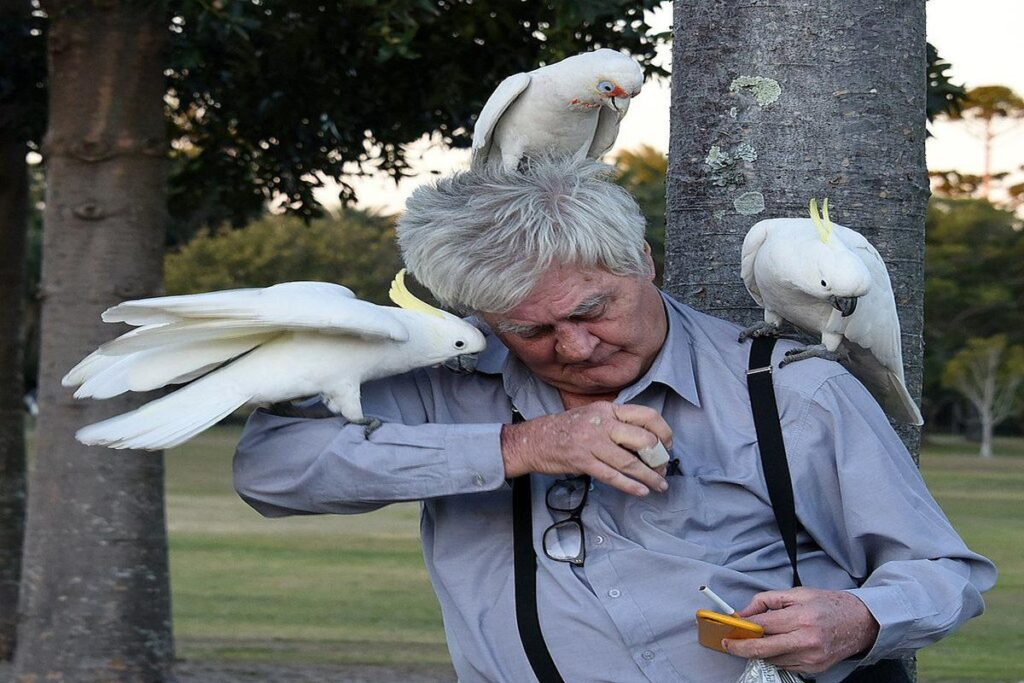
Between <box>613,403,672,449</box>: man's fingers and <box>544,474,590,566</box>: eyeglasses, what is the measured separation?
14 centimetres

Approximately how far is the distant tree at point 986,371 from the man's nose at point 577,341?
138 ft

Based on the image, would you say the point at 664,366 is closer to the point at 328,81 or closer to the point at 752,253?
the point at 752,253

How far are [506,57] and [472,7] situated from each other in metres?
0.36

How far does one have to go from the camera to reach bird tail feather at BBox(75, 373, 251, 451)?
217cm

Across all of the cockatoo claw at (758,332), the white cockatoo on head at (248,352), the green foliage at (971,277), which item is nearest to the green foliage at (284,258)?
the green foliage at (971,277)

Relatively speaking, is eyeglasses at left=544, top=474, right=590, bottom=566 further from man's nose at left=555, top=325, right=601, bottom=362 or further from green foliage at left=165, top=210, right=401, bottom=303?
green foliage at left=165, top=210, right=401, bottom=303

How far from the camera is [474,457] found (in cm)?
219

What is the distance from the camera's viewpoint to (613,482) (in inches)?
81.7

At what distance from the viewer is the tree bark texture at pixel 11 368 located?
7.58m

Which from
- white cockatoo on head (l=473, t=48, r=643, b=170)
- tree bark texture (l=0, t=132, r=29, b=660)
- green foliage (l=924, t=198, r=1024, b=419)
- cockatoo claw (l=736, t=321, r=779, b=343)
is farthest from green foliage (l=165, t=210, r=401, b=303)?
cockatoo claw (l=736, t=321, r=779, b=343)

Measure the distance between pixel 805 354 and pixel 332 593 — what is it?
8.58m

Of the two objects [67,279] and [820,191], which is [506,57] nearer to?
[67,279]

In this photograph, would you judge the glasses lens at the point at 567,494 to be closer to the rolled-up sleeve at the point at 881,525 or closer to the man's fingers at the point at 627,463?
the man's fingers at the point at 627,463

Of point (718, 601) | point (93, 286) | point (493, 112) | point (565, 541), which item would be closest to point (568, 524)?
point (565, 541)
